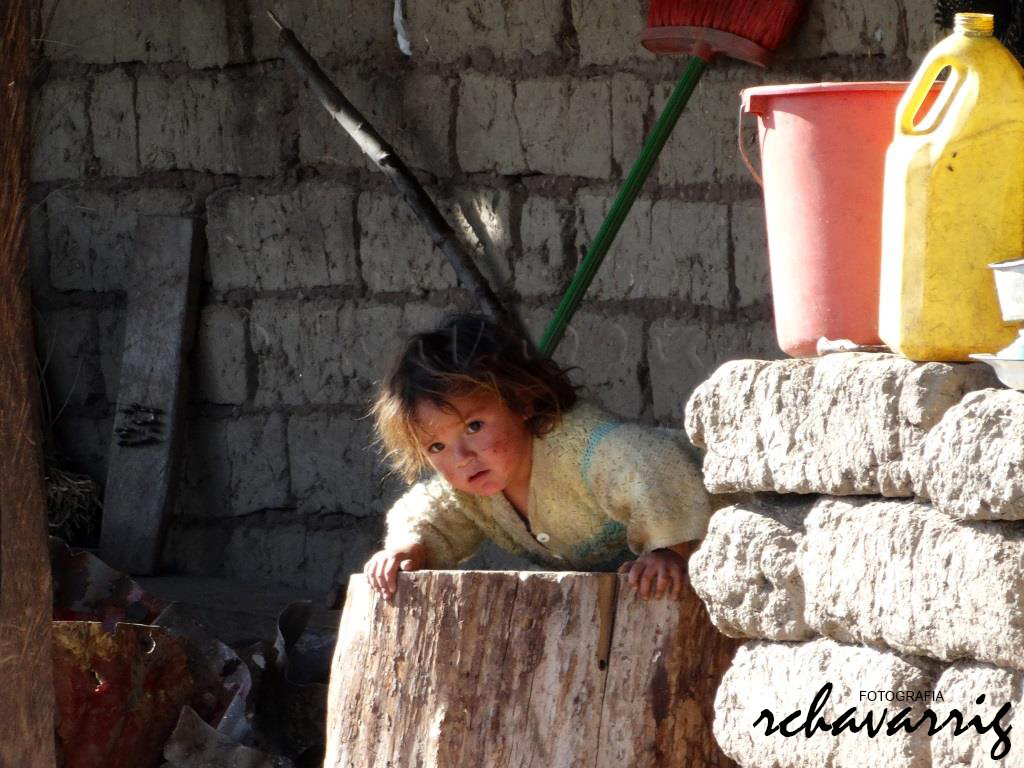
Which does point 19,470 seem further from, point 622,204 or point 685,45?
point 685,45

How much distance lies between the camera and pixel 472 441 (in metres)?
2.99

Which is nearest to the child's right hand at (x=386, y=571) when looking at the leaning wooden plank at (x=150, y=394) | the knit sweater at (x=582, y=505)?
the knit sweater at (x=582, y=505)

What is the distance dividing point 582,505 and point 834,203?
34.3 inches

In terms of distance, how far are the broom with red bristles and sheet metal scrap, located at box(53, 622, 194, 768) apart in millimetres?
1205

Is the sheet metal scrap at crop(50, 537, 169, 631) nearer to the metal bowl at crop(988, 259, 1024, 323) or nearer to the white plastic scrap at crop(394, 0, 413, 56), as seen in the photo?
the white plastic scrap at crop(394, 0, 413, 56)

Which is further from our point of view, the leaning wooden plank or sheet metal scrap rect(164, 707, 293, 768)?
the leaning wooden plank

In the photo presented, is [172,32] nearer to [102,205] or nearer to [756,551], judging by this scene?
[102,205]

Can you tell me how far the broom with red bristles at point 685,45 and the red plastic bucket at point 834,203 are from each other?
1491 mm

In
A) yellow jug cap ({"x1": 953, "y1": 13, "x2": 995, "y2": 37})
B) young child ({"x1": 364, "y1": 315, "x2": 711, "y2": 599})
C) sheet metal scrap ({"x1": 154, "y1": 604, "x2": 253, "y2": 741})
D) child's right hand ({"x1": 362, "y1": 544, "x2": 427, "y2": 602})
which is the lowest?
sheet metal scrap ({"x1": 154, "y1": 604, "x2": 253, "y2": 741})

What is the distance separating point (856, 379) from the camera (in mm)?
2180

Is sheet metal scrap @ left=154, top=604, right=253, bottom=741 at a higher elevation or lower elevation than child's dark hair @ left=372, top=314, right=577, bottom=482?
lower

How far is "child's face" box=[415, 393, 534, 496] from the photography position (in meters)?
2.98

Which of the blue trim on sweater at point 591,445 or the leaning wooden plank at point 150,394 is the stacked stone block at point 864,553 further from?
A: the leaning wooden plank at point 150,394

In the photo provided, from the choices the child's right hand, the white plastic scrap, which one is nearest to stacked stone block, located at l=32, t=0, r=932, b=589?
the white plastic scrap
